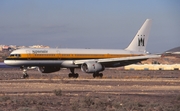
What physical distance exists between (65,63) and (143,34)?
12.6m

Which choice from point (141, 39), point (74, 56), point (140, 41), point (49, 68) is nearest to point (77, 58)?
point (74, 56)

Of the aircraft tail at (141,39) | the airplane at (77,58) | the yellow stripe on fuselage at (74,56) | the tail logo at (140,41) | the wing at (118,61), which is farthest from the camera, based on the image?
the tail logo at (140,41)

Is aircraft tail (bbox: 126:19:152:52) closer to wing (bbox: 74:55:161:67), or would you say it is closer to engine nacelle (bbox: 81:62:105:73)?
wing (bbox: 74:55:161:67)

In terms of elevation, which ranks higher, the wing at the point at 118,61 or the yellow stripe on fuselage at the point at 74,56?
the yellow stripe on fuselage at the point at 74,56

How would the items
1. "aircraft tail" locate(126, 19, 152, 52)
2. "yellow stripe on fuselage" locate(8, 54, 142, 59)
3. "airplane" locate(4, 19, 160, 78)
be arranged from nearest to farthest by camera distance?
1. "yellow stripe on fuselage" locate(8, 54, 142, 59)
2. "airplane" locate(4, 19, 160, 78)
3. "aircraft tail" locate(126, 19, 152, 52)

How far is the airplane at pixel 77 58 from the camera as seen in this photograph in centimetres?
5378

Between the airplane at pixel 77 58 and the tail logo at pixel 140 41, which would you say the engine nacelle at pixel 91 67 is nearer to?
the airplane at pixel 77 58

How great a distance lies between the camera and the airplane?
53.8 m

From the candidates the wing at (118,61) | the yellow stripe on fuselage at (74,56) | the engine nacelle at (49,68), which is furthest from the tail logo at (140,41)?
the engine nacelle at (49,68)

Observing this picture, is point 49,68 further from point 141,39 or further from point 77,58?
point 141,39

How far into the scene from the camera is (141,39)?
64.1 metres

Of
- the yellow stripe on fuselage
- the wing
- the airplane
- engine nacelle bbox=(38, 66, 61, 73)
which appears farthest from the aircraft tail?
engine nacelle bbox=(38, 66, 61, 73)

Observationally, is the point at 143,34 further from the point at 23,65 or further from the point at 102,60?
the point at 23,65

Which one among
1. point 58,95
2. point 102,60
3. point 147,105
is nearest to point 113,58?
point 102,60
